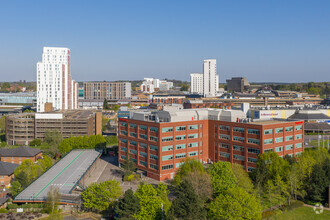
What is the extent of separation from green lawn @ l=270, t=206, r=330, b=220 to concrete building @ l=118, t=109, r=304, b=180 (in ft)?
50.0

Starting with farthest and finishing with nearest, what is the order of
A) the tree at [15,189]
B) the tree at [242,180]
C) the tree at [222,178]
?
the tree at [15,189], the tree at [222,178], the tree at [242,180]

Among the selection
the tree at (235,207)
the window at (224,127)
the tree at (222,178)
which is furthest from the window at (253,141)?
the tree at (235,207)

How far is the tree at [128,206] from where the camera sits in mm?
41222

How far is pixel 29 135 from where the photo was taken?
104m

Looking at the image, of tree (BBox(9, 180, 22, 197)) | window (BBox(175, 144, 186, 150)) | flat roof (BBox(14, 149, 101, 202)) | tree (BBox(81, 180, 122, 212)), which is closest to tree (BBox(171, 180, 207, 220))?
tree (BBox(81, 180, 122, 212))

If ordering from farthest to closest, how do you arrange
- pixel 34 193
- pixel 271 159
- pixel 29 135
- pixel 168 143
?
1. pixel 29 135
2. pixel 168 143
3. pixel 271 159
4. pixel 34 193

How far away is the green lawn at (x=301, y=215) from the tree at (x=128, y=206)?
17690 mm

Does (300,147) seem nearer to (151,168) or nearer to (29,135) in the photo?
(151,168)

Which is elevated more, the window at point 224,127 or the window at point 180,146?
the window at point 224,127

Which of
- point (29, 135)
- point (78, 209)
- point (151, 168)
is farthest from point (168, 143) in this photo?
point (29, 135)

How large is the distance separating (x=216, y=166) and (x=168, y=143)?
13531 mm

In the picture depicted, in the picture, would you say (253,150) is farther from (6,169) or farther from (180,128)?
(6,169)

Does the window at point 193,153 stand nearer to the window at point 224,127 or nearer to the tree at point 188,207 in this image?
the window at point 224,127

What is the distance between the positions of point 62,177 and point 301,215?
37.8 meters
